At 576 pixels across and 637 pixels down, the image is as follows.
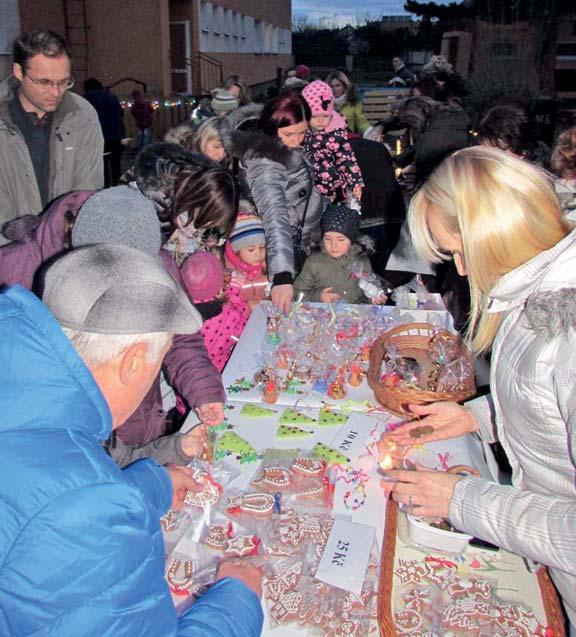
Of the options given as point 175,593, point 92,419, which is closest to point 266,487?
point 175,593

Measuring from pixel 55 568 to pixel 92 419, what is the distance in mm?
261

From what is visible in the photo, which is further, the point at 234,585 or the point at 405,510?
the point at 405,510

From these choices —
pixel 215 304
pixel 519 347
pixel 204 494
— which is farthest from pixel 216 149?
pixel 519 347

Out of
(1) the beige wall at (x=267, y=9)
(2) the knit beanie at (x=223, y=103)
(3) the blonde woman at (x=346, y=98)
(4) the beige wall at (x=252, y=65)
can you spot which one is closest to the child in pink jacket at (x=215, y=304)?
(2) the knit beanie at (x=223, y=103)

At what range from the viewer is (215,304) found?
2697mm

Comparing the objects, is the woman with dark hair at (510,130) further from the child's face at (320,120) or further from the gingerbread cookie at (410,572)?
the gingerbread cookie at (410,572)

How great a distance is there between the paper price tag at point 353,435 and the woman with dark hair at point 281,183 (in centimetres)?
107

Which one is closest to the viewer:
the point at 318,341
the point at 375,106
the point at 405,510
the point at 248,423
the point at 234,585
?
the point at 234,585

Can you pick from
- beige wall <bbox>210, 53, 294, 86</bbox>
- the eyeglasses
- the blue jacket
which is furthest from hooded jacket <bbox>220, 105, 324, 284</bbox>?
beige wall <bbox>210, 53, 294, 86</bbox>

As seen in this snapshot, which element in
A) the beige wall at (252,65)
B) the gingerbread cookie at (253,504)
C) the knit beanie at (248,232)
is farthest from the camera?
the beige wall at (252,65)

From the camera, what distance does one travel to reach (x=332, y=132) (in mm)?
4555

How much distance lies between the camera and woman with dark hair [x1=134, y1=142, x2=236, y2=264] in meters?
2.53

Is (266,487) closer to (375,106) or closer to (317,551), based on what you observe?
(317,551)

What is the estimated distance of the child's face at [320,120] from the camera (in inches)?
175
